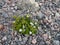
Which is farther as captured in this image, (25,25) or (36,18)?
(36,18)

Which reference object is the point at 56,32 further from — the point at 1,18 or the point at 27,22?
the point at 1,18

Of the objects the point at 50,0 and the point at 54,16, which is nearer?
the point at 54,16

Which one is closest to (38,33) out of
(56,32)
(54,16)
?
(56,32)

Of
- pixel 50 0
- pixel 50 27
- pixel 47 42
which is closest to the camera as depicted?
pixel 47 42
